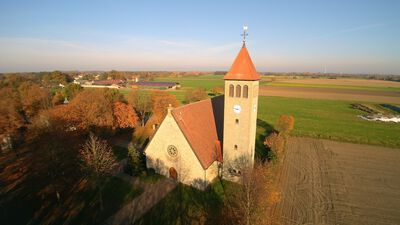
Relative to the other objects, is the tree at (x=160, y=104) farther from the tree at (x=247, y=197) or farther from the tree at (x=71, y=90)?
the tree at (x=247, y=197)

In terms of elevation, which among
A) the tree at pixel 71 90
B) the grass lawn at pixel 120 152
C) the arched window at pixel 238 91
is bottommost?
the grass lawn at pixel 120 152

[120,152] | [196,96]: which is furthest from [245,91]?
[196,96]

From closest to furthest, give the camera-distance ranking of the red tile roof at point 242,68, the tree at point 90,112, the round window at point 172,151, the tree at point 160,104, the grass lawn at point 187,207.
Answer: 1. the grass lawn at point 187,207
2. the red tile roof at point 242,68
3. the round window at point 172,151
4. the tree at point 90,112
5. the tree at point 160,104

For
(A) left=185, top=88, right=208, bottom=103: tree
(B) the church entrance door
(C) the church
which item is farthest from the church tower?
(A) left=185, top=88, right=208, bottom=103: tree

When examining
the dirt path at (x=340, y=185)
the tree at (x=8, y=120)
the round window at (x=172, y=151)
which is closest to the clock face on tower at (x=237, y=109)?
the round window at (x=172, y=151)

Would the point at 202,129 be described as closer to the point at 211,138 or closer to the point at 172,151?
the point at 211,138

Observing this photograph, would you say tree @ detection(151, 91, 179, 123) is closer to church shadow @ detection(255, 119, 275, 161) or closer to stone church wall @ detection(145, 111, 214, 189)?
church shadow @ detection(255, 119, 275, 161)

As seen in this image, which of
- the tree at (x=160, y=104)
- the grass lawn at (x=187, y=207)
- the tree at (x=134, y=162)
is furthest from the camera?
the tree at (x=160, y=104)

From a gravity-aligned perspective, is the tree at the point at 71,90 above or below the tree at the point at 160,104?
above
